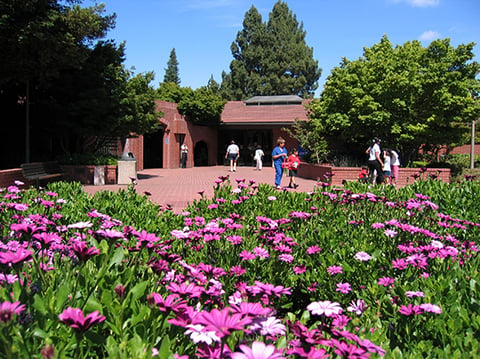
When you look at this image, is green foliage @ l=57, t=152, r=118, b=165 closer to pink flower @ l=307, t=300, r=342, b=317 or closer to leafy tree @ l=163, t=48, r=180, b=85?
pink flower @ l=307, t=300, r=342, b=317

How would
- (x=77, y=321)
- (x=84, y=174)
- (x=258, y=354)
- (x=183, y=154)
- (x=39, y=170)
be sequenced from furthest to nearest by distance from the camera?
(x=183, y=154) → (x=84, y=174) → (x=39, y=170) → (x=77, y=321) → (x=258, y=354)

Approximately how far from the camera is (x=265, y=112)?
3584 cm

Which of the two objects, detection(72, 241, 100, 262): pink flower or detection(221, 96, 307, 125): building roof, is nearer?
detection(72, 241, 100, 262): pink flower

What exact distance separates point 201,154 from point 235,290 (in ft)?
107

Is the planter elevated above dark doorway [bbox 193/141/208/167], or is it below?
below

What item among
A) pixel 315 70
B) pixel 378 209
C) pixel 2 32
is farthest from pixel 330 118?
pixel 315 70

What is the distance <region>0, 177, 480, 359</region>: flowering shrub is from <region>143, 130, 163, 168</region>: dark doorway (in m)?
26.7

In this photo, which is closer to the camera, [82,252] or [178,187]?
[82,252]

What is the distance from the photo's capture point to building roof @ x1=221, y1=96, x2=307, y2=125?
111 ft

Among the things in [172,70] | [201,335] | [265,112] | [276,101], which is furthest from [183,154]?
[172,70]

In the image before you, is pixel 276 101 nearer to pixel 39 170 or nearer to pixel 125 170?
pixel 125 170

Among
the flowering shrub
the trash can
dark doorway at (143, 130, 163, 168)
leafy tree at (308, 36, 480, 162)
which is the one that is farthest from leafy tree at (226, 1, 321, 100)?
the flowering shrub

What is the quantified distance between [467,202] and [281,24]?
Answer: 5350 cm

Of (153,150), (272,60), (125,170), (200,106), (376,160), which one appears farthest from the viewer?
(272,60)
